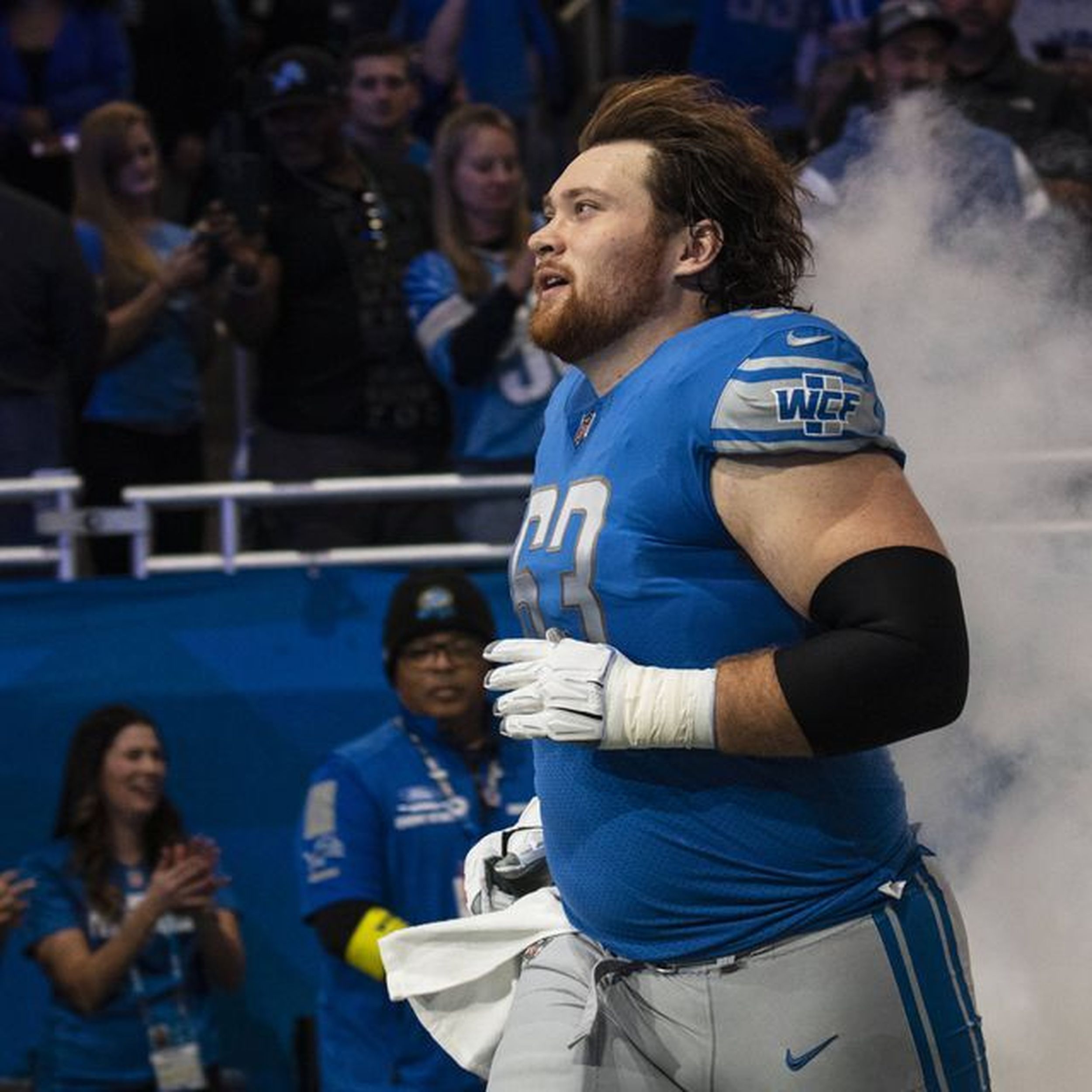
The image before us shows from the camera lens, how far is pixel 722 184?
3.28 metres

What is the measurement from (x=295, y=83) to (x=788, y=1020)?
14.9 ft

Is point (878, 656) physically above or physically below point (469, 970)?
above

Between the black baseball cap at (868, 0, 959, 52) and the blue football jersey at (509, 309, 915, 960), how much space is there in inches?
165

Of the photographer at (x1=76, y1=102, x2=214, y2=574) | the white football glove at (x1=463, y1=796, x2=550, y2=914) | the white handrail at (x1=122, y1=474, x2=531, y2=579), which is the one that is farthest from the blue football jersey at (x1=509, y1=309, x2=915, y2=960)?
the photographer at (x1=76, y1=102, x2=214, y2=574)

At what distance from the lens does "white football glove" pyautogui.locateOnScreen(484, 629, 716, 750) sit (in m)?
2.87

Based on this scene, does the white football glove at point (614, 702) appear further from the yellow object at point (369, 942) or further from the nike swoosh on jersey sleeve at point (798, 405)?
the yellow object at point (369, 942)

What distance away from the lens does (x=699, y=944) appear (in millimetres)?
3059

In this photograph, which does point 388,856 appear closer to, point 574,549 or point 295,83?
point 295,83

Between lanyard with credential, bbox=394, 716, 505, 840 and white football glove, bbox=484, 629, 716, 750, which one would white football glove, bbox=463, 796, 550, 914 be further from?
lanyard with credential, bbox=394, 716, 505, 840

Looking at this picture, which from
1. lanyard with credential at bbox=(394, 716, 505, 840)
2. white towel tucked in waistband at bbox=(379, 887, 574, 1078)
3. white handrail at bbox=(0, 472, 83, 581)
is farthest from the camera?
white handrail at bbox=(0, 472, 83, 581)

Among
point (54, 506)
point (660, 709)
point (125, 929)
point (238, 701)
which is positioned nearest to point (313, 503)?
point (238, 701)

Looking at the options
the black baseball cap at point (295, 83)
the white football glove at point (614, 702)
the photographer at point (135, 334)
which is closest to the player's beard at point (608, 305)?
the white football glove at point (614, 702)

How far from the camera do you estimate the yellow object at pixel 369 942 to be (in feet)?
18.1

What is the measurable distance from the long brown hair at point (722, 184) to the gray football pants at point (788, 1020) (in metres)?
0.91
